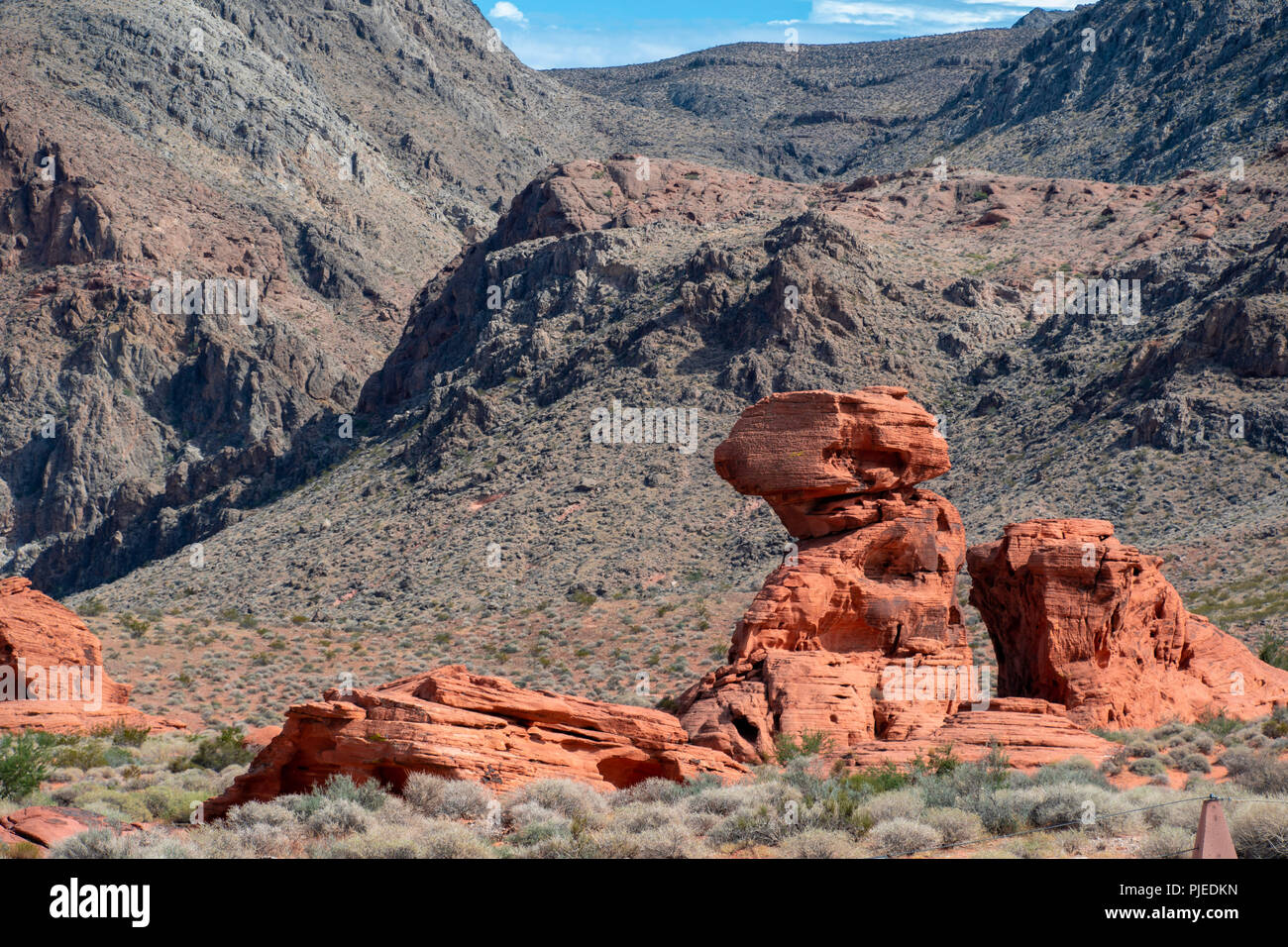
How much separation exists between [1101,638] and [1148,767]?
6846 mm

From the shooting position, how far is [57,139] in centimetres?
10969

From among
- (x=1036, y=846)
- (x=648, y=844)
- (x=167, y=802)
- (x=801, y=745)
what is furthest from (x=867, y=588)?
(x=167, y=802)

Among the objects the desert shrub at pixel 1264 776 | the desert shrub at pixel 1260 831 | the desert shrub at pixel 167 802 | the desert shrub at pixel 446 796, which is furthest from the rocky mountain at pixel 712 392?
the desert shrub at pixel 1260 831

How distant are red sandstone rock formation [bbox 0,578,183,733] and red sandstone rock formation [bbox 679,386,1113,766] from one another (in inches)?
547

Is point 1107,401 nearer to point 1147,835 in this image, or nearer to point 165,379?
point 1147,835

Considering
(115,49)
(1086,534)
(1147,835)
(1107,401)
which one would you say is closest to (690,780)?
(1147,835)

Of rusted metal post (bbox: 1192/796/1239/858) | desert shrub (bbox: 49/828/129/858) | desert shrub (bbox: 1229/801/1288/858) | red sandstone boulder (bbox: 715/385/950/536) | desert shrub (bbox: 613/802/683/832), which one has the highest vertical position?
red sandstone boulder (bbox: 715/385/950/536)

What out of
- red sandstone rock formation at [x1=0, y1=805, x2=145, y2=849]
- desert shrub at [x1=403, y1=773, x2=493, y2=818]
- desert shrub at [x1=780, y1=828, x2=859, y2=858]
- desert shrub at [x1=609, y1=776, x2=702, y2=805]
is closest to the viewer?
desert shrub at [x1=780, y1=828, x2=859, y2=858]

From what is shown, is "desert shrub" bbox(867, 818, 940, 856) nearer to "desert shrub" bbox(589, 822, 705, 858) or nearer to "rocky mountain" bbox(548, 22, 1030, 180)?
"desert shrub" bbox(589, 822, 705, 858)

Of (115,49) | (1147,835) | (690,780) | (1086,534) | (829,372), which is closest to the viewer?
(1147,835)

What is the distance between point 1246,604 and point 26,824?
1306 inches

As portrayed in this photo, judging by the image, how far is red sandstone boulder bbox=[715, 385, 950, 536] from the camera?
94.4 ft

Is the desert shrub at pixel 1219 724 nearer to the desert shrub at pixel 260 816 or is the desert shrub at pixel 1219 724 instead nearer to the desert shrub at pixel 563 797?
the desert shrub at pixel 563 797

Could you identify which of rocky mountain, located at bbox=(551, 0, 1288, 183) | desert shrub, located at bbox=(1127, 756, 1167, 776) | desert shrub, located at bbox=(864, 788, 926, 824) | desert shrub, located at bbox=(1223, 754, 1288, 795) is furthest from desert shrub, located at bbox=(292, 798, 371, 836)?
rocky mountain, located at bbox=(551, 0, 1288, 183)
